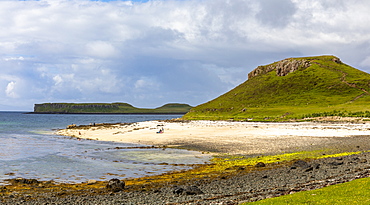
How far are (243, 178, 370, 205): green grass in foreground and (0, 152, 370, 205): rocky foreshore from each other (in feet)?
5.33

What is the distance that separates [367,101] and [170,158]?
14476 cm

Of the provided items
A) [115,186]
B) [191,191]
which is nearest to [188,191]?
[191,191]

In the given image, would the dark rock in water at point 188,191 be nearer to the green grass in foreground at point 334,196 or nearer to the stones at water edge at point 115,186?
the stones at water edge at point 115,186

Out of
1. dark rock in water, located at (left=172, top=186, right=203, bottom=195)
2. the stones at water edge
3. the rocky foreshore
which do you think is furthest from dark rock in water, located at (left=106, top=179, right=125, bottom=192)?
dark rock in water, located at (left=172, top=186, right=203, bottom=195)

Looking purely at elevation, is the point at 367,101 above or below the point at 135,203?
above

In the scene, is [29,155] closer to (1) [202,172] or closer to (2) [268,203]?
(1) [202,172]

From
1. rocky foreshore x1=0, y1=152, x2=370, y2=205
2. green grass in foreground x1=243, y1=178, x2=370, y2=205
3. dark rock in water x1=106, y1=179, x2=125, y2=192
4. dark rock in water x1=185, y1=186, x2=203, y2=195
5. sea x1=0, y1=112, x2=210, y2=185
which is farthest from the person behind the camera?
sea x1=0, y1=112, x2=210, y2=185

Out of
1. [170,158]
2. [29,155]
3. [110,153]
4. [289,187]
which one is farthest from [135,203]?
[29,155]

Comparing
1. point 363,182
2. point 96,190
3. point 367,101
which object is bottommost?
point 96,190

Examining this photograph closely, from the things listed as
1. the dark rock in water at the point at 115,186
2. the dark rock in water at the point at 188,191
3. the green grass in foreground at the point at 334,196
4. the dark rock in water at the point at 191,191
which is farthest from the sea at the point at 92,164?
the green grass in foreground at the point at 334,196

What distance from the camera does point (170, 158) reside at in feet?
142

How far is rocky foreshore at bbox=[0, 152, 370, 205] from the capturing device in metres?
21.2

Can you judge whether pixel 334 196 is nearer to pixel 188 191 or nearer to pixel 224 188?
pixel 224 188

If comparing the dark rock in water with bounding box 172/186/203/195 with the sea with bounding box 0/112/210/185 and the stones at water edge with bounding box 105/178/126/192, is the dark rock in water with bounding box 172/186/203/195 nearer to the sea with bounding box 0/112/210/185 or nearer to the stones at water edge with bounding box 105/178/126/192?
the stones at water edge with bounding box 105/178/126/192
